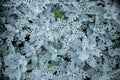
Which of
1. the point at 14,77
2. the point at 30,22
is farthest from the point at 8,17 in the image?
the point at 14,77

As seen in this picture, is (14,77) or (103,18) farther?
(103,18)

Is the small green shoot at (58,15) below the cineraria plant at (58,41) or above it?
above

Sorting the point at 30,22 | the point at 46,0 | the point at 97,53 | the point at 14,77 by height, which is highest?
the point at 46,0

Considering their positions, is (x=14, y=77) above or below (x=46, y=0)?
below

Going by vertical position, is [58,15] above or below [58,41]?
above

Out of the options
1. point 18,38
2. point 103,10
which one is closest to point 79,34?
point 103,10

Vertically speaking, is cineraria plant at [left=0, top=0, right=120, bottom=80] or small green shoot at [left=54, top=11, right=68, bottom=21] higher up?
small green shoot at [left=54, top=11, right=68, bottom=21]

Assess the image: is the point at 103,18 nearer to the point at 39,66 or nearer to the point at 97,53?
the point at 97,53
